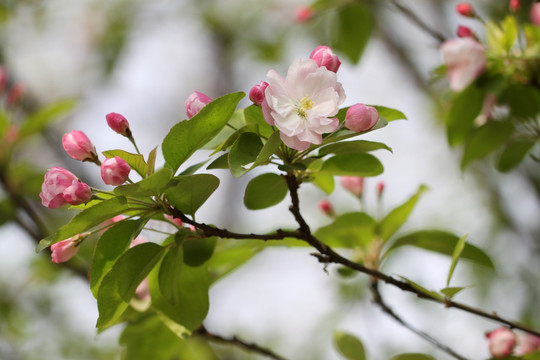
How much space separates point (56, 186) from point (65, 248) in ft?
0.46

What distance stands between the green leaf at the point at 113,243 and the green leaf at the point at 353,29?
1280 mm

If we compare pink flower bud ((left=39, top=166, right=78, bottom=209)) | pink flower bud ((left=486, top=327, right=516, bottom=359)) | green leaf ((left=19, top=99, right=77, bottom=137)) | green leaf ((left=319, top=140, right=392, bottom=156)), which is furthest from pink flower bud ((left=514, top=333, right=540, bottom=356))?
green leaf ((left=19, top=99, right=77, bottom=137))

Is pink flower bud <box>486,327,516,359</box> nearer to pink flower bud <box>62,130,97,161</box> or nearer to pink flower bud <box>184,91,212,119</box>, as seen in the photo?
pink flower bud <box>184,91,212,119</box>

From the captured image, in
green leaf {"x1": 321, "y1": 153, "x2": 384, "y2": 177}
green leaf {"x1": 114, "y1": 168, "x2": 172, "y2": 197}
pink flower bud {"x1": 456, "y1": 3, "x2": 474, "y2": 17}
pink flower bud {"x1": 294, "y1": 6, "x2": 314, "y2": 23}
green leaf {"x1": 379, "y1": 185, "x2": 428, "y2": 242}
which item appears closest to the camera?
green leaf {"x1": 114, "y1": 168, "x2": 172, "y2": 197}

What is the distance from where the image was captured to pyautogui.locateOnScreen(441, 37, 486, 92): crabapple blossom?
1.27m

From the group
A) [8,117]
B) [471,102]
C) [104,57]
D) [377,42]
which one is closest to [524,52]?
[471,102]

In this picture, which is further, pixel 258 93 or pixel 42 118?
pixel 42 118

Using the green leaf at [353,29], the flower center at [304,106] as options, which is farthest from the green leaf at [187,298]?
the green leaf at [353,29]

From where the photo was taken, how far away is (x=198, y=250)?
3.17 ft

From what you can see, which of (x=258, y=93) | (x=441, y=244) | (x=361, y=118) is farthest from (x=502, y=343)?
(x=258, y=93)

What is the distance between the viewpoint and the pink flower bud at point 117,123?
36.0 inches

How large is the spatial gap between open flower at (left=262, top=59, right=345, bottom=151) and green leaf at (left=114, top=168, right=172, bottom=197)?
0.17 metres

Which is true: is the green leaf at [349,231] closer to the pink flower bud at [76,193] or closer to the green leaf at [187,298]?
the green leaf at [187,298]

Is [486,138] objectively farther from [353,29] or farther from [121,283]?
[121,283]
